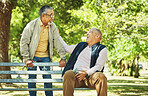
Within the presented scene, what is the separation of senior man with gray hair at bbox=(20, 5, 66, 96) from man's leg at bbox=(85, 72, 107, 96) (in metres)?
0.85

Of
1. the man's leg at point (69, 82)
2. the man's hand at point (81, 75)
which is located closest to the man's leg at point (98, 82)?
the man's hand at point (81, 75)

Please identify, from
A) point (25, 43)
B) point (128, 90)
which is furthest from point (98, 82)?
point (128, 90)

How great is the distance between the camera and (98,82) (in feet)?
15.2

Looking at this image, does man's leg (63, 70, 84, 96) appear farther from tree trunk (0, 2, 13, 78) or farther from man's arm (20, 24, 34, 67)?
tree trunk (0, 2, 13, 78)

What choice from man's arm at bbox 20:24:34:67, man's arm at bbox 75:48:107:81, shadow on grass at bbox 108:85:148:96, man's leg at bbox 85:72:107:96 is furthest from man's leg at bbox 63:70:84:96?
shadow on grass at bbox 108:85:148:96

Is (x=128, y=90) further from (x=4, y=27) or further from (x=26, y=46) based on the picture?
(x=26, y=46)

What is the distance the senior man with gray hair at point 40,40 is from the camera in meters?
5.34

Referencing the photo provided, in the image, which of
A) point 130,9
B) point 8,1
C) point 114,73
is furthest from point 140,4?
point 114,73

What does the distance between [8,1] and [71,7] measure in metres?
3.98

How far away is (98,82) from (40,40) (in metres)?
1.47

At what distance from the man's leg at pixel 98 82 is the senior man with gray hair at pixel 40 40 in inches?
33.6

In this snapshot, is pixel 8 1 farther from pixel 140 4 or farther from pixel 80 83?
pixel 80 83

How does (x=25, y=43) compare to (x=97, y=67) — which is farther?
(x=25, y=43)

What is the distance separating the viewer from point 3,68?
12.8m
